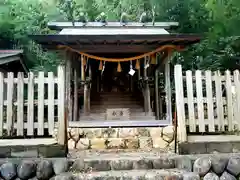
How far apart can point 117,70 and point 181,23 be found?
673 cm

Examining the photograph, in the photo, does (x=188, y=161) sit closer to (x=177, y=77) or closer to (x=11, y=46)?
(x=177, y=77)

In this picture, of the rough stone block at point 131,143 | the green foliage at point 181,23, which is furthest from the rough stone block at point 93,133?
the green foliage at point 181,23

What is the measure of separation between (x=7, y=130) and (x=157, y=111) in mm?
5955

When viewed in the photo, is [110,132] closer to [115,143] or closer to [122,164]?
[115,143]

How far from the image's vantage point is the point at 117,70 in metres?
9.87

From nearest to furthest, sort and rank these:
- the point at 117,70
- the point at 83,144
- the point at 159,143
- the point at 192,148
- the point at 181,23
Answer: the point at 192,148, the point at 83,144, the point at 159,143, the point at 117,70, the point at 181,23

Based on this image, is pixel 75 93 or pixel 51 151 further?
pixel 75 93

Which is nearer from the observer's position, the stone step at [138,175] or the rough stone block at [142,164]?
the stone step at [138,175]

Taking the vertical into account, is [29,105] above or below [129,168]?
above

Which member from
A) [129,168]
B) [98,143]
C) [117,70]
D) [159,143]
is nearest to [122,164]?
[129,168]

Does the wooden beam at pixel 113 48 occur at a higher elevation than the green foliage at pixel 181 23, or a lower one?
lower

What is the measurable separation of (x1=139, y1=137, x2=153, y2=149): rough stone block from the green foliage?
5.56m

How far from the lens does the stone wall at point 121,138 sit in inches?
325

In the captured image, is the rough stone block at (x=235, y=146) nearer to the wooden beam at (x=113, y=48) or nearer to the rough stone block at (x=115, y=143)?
the rough stone block at (x=115, y=143)
